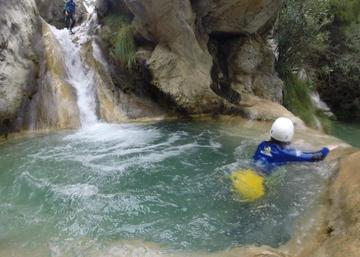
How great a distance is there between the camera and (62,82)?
11039 mm

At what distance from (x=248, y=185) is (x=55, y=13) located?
13147mm

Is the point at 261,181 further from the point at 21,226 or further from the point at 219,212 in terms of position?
the point at 21,226

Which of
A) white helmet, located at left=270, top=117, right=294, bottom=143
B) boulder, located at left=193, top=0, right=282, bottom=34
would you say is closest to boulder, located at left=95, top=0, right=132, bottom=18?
boulder, located at left=193, top=0, right=282, bottom=34

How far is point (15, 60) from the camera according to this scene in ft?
31.9

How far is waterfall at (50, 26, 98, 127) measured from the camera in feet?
35.4

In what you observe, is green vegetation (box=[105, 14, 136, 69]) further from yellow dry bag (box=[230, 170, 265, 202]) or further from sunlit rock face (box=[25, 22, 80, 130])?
yellow dry bag (box=[230, 170, 265, 202])

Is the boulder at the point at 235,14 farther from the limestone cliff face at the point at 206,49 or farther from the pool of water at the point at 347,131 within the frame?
the pool of water at the point at 347,131

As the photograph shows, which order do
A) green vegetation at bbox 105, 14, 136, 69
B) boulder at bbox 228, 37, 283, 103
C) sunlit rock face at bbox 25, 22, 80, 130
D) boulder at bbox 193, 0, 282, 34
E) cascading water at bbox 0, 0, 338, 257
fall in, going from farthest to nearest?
boulder at bbox 228, 37, 283, 103 → boulder at bbox 193, 0, 282, 34 → green vegetation at bbox 105, 14, 136, 69 → sunlit rock face at bbox 25, 22, 80, 130 → cascading water at bbox 0, 0, 338, 257

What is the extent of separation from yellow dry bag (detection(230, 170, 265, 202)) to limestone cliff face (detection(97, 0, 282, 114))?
5732 millimetres

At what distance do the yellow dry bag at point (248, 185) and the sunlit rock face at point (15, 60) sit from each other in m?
5.85

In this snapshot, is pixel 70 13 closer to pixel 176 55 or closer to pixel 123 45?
pixel 123 45

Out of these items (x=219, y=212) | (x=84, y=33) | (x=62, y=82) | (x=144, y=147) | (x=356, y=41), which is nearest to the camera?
(x=219, y=212)

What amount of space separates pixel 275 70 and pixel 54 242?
12417 mm

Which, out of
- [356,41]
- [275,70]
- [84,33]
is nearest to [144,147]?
[84,33]
